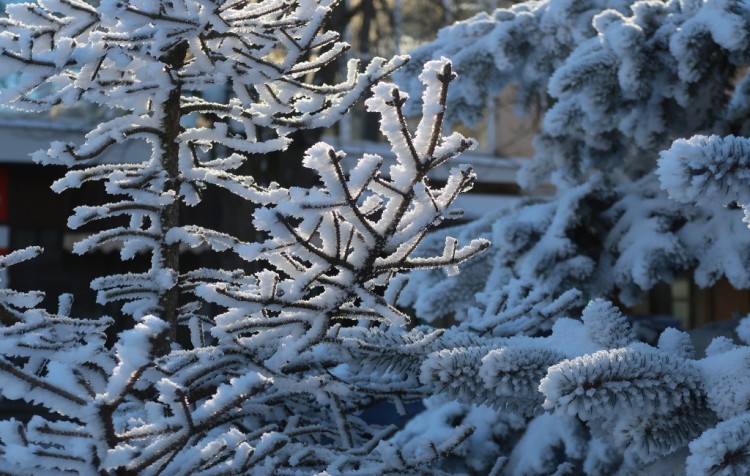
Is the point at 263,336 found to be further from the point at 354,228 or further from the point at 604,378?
the point at 604,378

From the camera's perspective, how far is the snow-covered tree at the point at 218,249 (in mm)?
1494

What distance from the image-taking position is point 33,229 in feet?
42.8

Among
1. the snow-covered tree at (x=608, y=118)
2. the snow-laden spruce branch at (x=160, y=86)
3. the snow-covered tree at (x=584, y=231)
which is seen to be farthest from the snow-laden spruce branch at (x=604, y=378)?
the snow-covered tree at (x=608, y=118)

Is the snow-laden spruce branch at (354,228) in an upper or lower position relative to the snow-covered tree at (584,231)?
upper

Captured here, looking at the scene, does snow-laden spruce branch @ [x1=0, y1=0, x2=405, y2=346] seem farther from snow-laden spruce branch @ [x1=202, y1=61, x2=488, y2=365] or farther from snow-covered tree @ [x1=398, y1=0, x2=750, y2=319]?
snow-covered tree @ [x1=398, y1=0, x2=750, y2=319]

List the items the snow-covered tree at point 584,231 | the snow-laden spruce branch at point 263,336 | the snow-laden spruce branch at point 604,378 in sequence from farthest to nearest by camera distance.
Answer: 1. the snow-covered tree at point 584,231
2. the snow-laden spruce branch at point 604,378
3. the snow-laden spruce branch at point 263,336

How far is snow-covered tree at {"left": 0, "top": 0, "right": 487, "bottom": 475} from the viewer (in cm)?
149

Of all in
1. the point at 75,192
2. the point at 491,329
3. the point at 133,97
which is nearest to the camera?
the point at 133,97

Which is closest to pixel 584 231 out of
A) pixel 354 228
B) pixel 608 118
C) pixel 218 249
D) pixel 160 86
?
pixel 608 118

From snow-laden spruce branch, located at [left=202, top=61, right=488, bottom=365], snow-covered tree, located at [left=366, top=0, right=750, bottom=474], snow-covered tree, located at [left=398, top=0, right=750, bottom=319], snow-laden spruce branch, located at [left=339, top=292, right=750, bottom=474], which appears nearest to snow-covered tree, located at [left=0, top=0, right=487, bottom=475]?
snow-laden spruce branch, located at [left=202, top=61, right=488, bottom=365]

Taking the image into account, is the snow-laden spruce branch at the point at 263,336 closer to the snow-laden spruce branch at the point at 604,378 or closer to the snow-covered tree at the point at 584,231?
the snow-laden spruce branch at the point at 604,378

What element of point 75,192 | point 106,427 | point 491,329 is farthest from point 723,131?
point 75,192

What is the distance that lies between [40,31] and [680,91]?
7.05 ft

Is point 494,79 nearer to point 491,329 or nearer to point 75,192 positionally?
point 491,329
